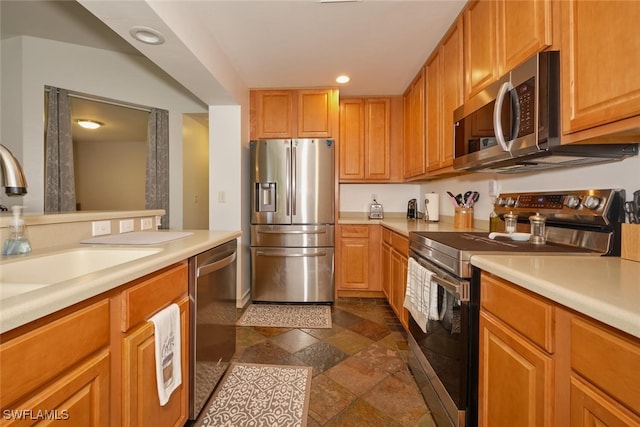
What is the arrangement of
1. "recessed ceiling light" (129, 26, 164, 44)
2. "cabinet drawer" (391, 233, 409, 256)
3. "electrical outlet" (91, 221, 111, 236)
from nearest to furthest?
"electrical outlet" (91, 221, 111, 236) → "recessed ceiling light" (129, 26, 164, 44) → "cabinet drawer" (391, 233, 409, 256)

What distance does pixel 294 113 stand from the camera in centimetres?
314

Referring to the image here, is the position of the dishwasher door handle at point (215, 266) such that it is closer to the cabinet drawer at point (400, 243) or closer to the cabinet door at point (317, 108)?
the cabinet drawer at point (400, 243)

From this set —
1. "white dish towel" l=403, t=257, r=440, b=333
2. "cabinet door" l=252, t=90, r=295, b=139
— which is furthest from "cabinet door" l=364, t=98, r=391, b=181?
"white dish towel" l=403, t=257, r=440, b=333

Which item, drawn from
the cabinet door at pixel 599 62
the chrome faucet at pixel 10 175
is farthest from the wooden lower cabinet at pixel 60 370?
the cabinet door at pixel 599 62

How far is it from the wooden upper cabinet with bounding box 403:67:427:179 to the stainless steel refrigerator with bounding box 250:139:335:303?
0.86 metres

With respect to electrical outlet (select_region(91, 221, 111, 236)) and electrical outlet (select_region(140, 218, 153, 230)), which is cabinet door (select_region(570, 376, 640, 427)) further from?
electrical outlet (select_region(140, 218, 153, 230))

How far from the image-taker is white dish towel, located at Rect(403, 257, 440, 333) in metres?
1.40

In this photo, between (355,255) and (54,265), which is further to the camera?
(355,255)

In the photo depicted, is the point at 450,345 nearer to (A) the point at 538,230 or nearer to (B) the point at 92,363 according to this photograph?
(A) the point at 538,230

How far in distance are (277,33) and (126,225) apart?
1758 millimetres

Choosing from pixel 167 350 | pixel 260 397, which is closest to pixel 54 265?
pixel 167 350

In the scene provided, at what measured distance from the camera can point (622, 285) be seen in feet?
2.36

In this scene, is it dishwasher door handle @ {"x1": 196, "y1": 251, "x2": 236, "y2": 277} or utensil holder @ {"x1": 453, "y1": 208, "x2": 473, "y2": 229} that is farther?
utensil holder @ {"x1": 453, "y1": 208, "x2": 473, "y2": 229}

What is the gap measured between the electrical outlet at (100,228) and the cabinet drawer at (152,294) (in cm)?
66
